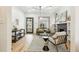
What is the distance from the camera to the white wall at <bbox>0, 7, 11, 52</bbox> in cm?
137

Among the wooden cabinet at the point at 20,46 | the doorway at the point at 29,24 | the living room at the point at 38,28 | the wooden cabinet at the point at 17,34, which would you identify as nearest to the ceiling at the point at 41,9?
the living room at the point at 38,28

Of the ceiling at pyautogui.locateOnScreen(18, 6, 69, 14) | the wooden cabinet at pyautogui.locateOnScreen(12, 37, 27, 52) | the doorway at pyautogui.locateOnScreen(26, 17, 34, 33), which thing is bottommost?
the wooden cabinet at pyautogui.locateOnScreen(12, 37, 27, 52)

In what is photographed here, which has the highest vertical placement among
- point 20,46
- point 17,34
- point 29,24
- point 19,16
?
point 19,16

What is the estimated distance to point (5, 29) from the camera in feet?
4.58

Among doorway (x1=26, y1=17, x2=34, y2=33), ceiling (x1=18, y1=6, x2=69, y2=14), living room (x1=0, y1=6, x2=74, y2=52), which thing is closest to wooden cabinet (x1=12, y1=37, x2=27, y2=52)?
living room (x1=0, y1=6, x2=74, y2=52)

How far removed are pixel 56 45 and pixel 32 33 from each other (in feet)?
1.16

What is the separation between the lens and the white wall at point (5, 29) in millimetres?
1370

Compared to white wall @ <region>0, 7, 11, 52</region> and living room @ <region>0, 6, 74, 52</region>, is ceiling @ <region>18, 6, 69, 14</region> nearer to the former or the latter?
living room @ <region>0, 6, 74, 52</region>

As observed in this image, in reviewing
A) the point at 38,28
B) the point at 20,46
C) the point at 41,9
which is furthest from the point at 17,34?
the point at 41,9

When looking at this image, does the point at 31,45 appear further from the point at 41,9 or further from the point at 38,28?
the point at 41,9

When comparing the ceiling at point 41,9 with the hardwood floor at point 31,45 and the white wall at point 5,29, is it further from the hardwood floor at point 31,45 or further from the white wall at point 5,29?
the hardwood floor at point 31,45

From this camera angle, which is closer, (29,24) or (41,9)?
(41,9)

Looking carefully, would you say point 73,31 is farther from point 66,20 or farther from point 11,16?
point 11,16

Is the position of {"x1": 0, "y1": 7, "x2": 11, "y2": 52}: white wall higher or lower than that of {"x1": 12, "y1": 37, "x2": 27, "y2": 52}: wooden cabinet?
higher
